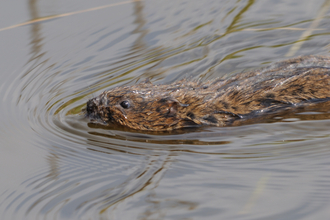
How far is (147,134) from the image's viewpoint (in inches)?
218

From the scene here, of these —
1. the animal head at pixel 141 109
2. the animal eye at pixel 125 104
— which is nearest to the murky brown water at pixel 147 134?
the animal head at pixel 141 109

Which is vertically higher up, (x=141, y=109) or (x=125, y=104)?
(x=125, y=104)

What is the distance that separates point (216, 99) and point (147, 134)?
0.93 meters

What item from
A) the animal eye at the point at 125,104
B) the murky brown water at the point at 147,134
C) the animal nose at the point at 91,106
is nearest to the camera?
the murky brown water at the point at 147,134

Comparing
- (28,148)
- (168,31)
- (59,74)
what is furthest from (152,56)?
(28,148)

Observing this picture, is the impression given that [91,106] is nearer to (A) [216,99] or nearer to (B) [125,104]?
(B) [125,104]

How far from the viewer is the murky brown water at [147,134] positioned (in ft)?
13.8

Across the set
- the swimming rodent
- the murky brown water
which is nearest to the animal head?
the swimming rodent

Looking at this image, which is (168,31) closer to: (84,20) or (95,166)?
(84,20)

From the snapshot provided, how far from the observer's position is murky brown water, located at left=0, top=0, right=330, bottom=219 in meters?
4.21

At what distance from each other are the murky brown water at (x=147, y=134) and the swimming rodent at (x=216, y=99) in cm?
18

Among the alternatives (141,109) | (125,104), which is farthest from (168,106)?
(125,104)

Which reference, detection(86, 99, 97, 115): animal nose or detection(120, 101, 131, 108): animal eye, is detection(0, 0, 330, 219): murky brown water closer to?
detection(86, 99, 97, 115): animal nose

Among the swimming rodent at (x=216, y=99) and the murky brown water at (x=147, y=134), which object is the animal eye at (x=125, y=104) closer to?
the swimming rodent at (x=216, y=99)
